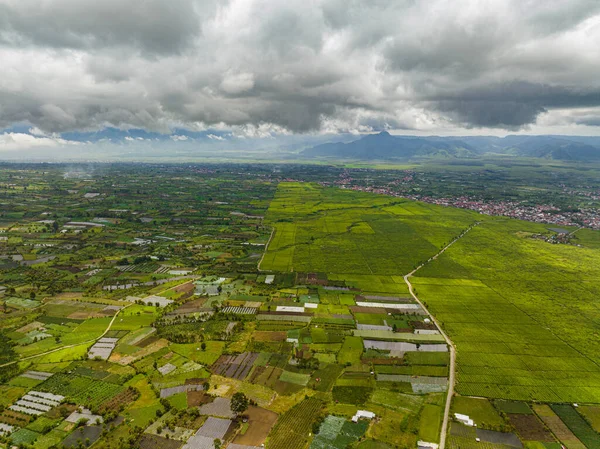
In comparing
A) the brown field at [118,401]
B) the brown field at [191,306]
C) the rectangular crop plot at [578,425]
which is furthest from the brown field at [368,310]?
the brown field at [118,401]

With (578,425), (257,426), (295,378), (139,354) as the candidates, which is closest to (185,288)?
(139,354)

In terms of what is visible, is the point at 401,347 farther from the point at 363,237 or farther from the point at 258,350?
the point at 363,237

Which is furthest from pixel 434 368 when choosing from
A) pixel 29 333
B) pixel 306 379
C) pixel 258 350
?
pixel 29 333

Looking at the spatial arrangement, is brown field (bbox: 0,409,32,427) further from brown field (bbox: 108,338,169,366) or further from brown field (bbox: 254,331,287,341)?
brown field (bbox: 254,331,287,341)

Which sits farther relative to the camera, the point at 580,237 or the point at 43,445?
the point at 580,237

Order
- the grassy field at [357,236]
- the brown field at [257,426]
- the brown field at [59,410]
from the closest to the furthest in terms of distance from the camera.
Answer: the brown field at [257,426] < the brown field at [59,410] < the grassy field at [357,236]

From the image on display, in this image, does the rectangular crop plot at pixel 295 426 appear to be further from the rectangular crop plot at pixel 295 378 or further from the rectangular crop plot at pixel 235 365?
the rectangular crop plot at pixel 235 365
